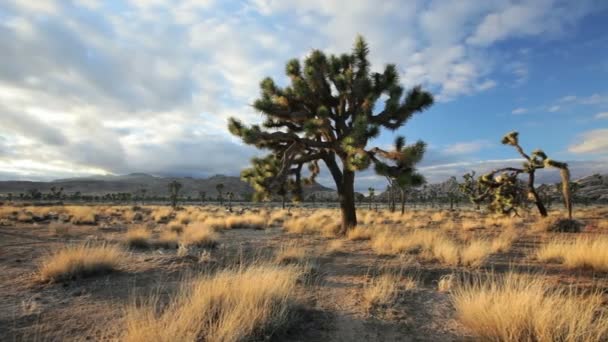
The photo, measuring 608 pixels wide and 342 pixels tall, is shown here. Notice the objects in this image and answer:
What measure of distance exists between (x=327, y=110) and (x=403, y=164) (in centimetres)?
304

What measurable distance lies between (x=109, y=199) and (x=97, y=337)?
79.2m

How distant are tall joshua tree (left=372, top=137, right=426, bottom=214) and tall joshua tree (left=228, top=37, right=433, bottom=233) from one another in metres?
0.48

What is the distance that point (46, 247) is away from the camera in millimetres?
9250

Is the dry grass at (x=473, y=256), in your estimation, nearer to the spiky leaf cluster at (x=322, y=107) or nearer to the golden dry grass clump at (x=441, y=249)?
the golden dry grass clump at (x=441, y=249)

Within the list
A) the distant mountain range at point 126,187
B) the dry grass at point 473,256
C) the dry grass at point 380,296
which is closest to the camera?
the dry grass at point 380,296

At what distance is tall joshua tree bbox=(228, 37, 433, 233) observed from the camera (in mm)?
10570

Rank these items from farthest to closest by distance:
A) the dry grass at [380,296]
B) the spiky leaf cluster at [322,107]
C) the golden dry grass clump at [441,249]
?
the spiky leaf cluster at [322,107] < the golden dry grass clump at [441,249] < the dry grass at [380,296]

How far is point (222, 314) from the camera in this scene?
3.35 meters

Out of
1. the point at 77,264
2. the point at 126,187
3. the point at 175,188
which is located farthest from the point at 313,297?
the point at 126,187

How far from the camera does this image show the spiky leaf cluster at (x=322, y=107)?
34.7 feet

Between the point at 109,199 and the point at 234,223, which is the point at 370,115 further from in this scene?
the point at 109,199

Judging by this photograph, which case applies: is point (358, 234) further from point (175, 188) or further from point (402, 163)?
point (175, 188)

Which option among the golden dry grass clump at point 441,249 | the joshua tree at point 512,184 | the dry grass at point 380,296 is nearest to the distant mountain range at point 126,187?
the joshua tree at point 512,184

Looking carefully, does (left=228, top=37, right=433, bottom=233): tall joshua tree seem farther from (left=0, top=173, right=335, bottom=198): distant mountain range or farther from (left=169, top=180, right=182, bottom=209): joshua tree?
(left=0, top=173, right=335, bottom=198): distant mountain range
